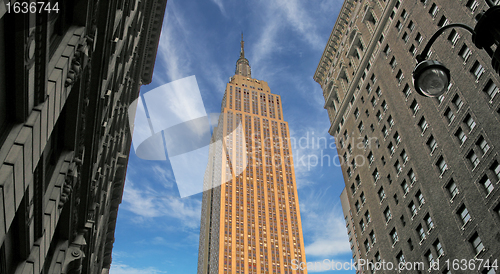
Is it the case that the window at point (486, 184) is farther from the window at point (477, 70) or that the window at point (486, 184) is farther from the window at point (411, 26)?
the window at point (411, 26)

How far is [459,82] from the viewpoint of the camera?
3684 centimetres

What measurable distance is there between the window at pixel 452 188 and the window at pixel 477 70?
958 centimetres

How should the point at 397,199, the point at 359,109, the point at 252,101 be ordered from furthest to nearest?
the point at 252,101, the point at 359,109, the point at 397,199

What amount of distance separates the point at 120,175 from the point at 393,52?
1411 inches

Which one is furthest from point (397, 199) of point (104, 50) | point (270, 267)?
point (270, 267)

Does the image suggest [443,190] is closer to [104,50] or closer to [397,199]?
[397,199]

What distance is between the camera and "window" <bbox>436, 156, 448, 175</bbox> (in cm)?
3670

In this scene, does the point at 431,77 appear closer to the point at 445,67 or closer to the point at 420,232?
the point at 445,67

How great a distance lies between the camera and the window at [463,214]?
107 ft

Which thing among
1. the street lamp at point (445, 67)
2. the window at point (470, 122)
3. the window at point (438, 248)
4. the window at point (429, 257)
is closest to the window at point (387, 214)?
the window at point (429, 257)

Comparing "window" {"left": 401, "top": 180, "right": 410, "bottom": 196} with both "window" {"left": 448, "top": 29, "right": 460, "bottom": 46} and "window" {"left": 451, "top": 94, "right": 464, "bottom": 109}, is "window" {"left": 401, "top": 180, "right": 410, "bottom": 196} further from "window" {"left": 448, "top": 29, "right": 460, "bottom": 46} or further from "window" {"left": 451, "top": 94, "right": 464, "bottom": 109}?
"window" {"left": 448, "top": 29, "right": 460, "bottom": 46}

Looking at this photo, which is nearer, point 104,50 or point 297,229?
point 104,50

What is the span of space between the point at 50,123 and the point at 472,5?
39.2 m

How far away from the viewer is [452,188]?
1389 inches
